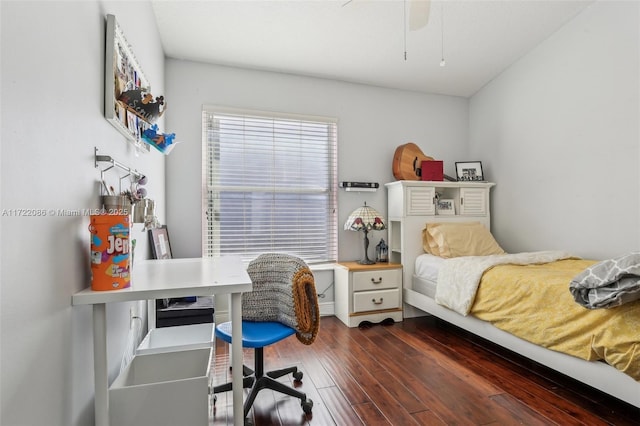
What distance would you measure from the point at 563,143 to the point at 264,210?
2.93 m

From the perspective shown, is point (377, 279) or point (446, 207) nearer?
point (377, 279)

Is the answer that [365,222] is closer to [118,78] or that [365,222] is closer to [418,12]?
[418,12]

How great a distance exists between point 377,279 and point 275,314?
1505mm

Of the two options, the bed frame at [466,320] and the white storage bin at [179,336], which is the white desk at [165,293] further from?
the bed frame at [466,320]

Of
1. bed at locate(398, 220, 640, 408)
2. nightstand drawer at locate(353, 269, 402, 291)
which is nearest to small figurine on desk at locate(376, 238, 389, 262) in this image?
nightstand drawer at locate(353, 269, 402, 291)

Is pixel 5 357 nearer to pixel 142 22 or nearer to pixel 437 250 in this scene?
pixel 142 22

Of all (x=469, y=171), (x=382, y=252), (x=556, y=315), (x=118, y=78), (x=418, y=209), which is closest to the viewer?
(x=118, y=78)

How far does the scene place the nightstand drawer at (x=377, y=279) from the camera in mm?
3098

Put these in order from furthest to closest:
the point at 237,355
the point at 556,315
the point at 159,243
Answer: the point at 159,243
the point at 556,315
the point at 237,355

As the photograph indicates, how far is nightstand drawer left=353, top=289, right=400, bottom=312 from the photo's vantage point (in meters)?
3.07

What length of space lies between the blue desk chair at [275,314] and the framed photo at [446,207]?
2.21 metres

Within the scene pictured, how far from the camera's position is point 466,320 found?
2.53 meters

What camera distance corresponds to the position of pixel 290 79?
333 cm

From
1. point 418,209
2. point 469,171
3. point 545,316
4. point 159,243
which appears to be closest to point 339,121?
point 418,209
